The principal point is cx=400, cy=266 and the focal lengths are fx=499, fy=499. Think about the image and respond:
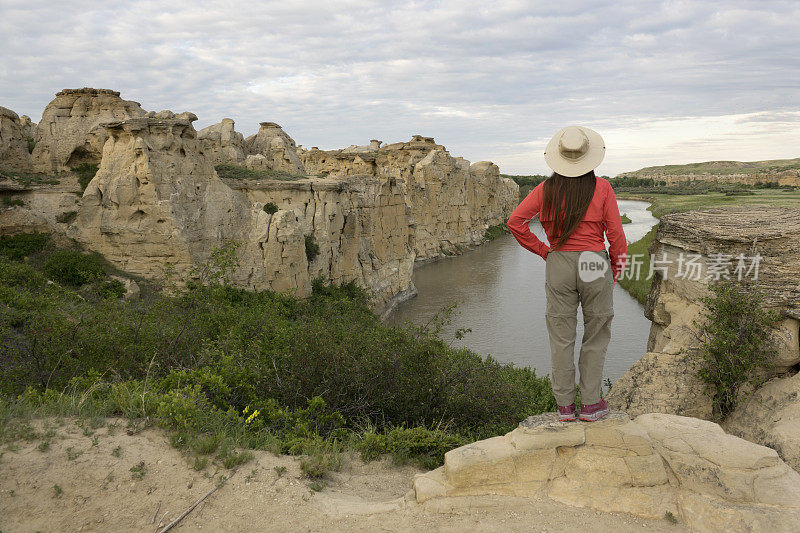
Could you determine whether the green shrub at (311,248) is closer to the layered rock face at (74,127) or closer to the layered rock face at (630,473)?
the layered rock face at (74,127)

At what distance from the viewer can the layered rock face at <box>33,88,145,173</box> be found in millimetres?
23938

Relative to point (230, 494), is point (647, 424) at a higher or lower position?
higher

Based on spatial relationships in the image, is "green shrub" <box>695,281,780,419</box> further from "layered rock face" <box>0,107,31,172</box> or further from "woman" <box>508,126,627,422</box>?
"layered rock face" <box>0,107,31,172</box>

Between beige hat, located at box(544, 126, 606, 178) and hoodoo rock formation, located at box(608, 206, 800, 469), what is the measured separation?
4812 millimetres

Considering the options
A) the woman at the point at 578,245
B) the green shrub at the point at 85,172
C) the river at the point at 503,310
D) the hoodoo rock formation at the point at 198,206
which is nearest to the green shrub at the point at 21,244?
the hoodoo rock formation at the point at 198,206

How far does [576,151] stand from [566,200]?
17.6 inches

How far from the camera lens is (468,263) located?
166ft

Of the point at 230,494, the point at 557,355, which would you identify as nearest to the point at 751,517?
the point at 557,355

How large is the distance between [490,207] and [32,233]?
61.3 metres

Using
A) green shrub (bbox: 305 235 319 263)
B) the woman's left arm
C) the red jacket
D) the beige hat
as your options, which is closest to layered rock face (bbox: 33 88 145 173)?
green shrub (bbox: 305 235 319 263)

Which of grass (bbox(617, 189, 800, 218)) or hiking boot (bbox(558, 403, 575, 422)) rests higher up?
grass (bbox(617, 189, 800, 218))

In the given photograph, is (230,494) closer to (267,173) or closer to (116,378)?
(116,378)

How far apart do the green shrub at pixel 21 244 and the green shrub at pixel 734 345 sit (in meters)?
20.6

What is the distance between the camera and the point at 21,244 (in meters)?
17.9
